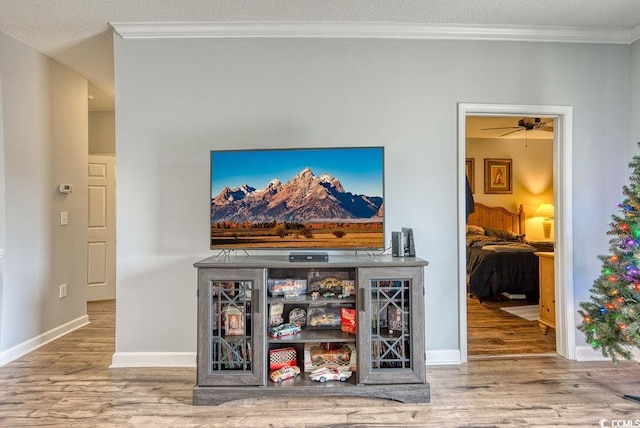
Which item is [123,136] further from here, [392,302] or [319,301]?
[392,302]

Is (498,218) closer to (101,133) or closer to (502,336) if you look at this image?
(502,336)

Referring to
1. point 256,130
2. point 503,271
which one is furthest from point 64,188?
point 503,271

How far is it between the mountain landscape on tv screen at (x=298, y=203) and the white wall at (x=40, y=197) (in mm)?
1928

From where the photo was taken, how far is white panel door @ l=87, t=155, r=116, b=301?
4.89 m

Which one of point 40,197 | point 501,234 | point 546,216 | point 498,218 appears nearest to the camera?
point 40,197

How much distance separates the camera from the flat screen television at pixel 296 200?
2439 millimetres

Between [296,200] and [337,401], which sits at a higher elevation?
[296,200]

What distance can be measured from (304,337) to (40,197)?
279cm

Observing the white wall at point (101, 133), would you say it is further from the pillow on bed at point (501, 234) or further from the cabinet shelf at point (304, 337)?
the pillow on bed at point (501, 234)

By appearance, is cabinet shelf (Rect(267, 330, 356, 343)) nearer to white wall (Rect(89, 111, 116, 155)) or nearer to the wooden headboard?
white wall (Rect(89, 111, 116, 155))

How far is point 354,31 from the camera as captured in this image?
2828 millimetres

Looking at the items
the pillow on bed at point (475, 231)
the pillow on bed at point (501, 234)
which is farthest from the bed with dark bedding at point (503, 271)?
the pillow on bed at point (501, 234)

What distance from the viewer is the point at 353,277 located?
7.76ft

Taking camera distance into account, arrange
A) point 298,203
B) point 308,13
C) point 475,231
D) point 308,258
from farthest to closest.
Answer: point 475,231 < point 308,13 < point 298,203 < point 308,258
